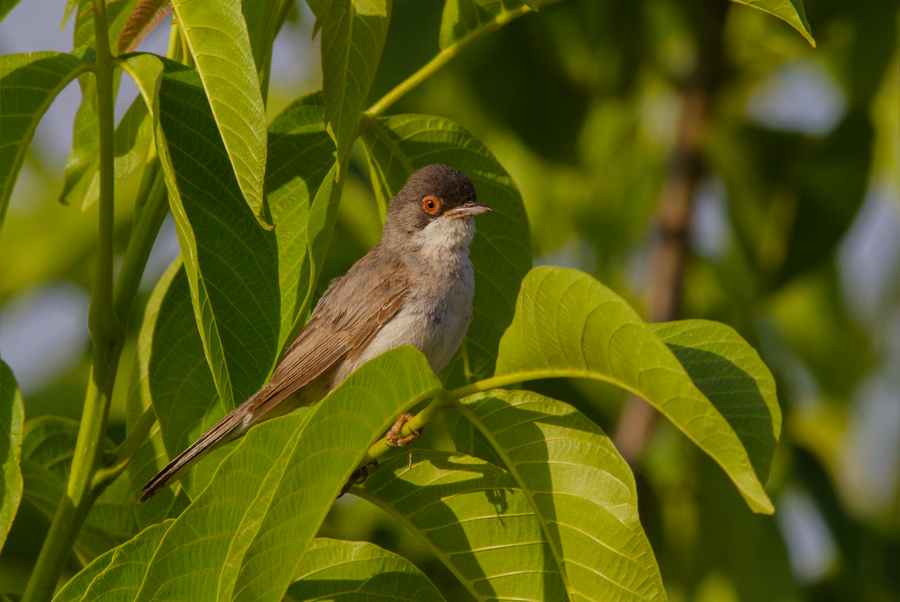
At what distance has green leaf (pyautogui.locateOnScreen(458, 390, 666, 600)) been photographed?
204 cm

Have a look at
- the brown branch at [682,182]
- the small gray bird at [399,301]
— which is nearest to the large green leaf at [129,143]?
the small gray bird at [399,301]

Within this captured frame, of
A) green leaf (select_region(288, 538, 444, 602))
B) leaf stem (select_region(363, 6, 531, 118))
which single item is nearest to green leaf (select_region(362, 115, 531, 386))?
leaf stem (select_region(363, 6, 531, 118))

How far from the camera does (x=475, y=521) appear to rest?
226 centimetres

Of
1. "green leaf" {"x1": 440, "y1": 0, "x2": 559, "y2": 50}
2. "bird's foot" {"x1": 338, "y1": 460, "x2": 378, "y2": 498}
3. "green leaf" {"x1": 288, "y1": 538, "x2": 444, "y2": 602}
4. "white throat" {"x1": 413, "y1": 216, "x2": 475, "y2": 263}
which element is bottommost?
"green leaf" {"x1": 288, "y1": 538, "x2": 444, "y2": 602}

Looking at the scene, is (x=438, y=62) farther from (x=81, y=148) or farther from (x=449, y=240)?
(x=81, y=148)

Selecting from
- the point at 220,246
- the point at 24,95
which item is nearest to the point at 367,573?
the point at 220,246

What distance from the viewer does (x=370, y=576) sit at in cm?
229

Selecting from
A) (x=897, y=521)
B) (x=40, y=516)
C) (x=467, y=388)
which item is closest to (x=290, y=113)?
(x=467, y=388)

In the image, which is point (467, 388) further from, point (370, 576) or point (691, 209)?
point (691, 209)

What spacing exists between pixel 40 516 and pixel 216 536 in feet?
5.42

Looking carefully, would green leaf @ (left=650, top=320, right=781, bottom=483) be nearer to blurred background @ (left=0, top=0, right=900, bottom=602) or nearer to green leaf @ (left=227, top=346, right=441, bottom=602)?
green leaf @ (left=227, top=346, right=441, bottom=602)

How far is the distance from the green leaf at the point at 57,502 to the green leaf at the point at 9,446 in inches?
14.7

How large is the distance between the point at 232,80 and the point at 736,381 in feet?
4.37

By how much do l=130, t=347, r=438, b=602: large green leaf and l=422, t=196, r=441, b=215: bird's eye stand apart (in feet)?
7.81
